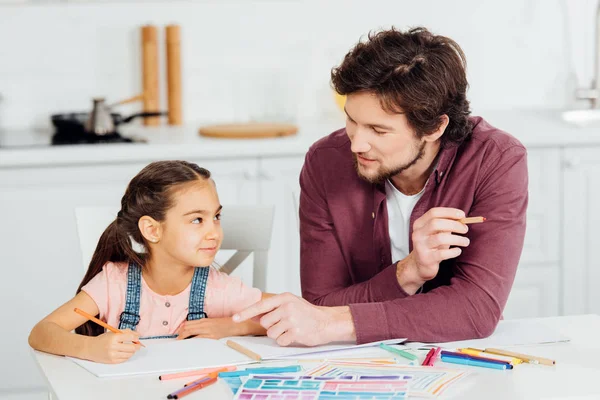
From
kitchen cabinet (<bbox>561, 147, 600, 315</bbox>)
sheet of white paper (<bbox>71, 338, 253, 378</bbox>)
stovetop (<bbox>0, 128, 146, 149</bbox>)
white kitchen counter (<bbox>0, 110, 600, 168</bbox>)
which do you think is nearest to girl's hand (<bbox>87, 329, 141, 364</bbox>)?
sheet of white paper (<bbox>71, 338, 253, 378</bbox>)

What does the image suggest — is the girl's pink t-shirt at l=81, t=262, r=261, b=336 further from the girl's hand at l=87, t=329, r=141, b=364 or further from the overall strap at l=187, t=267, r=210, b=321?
the girl's hand at l=87, t=329, r=141, b=364

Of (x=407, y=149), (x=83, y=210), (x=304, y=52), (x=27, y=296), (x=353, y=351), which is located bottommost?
(x=27, y=296)

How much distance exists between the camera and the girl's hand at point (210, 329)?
189 centimetres

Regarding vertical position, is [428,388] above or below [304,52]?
below

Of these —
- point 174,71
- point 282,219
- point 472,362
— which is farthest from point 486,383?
point 174,71

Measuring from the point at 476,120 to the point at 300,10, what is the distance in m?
1.87

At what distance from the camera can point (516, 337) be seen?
174 centimetres

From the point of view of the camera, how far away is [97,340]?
64.0 inches

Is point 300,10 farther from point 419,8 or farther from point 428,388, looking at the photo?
point 428,388

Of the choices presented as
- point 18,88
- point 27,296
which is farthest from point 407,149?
point 18,88

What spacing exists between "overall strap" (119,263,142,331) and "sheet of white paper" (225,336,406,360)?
0.33 m

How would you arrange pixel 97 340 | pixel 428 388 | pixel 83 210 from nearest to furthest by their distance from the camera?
pixel 428 388 < pixel 97 340 < pixel 83 210

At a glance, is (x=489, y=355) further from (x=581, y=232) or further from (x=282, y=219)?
(x=581, y=232)

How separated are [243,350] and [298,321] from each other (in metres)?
0.11
